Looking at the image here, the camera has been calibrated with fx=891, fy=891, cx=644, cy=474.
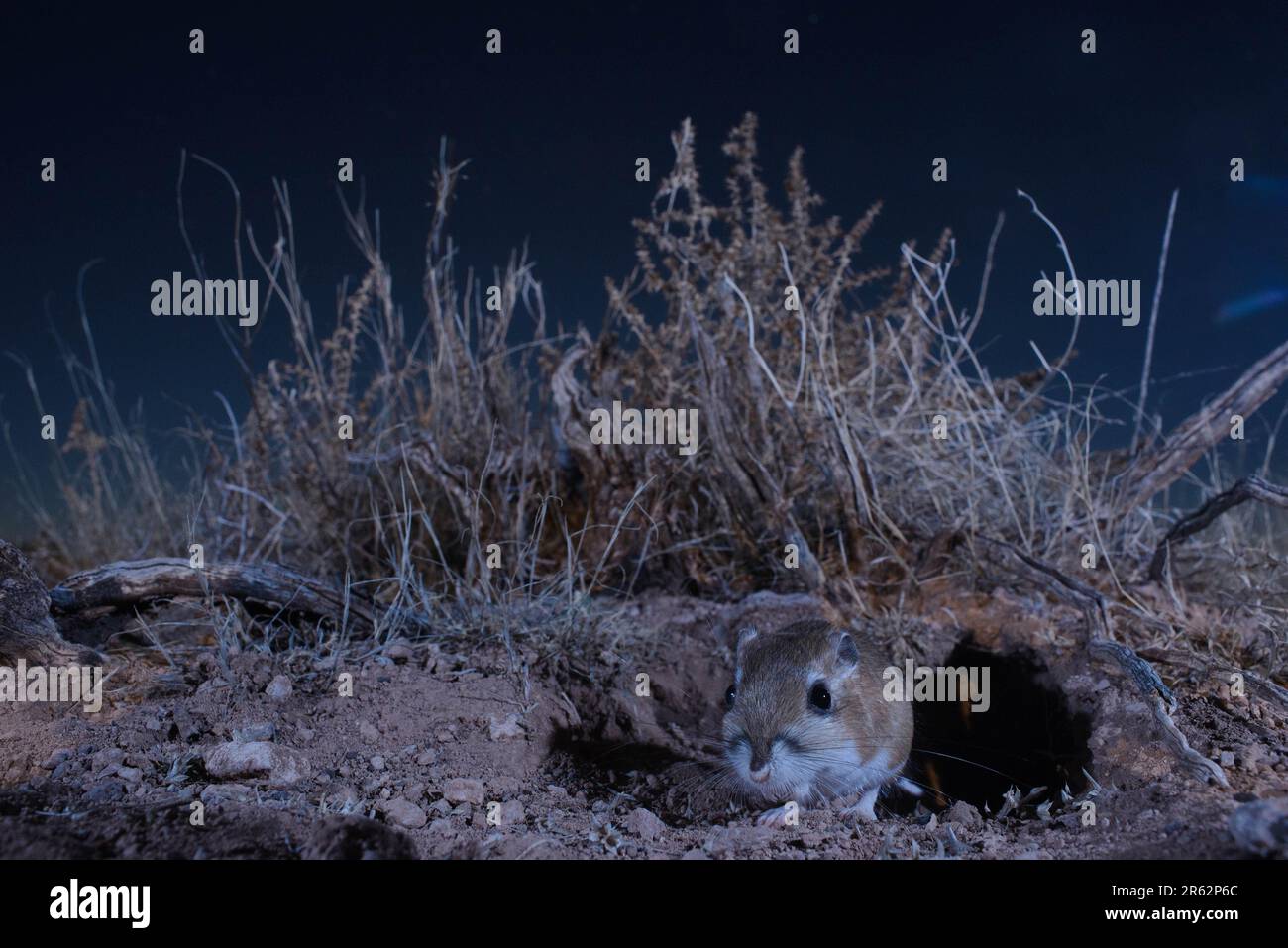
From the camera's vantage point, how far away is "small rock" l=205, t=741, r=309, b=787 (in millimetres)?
2793

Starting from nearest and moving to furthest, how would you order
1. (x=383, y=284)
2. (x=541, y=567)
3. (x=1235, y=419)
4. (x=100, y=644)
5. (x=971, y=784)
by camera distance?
(x=100, y=644)
(x=971, y=784)
(x=1235, y=419)
(x=541, y=567)
(x=383, y=284)

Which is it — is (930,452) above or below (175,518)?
above

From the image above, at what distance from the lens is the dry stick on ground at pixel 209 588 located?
3.77 metres

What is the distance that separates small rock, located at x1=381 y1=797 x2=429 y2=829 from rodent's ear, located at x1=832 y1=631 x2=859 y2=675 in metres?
1.78

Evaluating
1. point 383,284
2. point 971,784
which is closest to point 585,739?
point 971,784

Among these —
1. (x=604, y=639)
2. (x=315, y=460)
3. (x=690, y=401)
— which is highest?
(x=690, y=401)

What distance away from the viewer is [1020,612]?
4336mm

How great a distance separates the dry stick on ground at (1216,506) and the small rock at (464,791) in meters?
3.47

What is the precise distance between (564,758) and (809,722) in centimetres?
100

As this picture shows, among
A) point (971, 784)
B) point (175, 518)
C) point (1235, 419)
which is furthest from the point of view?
point (175, 518)

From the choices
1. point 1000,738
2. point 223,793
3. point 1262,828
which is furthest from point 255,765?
point 1000,738

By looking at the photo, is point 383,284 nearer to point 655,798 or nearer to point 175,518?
point 175,518

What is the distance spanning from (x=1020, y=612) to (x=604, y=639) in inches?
79.8

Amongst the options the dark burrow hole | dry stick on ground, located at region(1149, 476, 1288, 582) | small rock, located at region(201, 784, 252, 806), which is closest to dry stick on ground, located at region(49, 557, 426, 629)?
small rock, located at region(201, 784, 252, 806)
